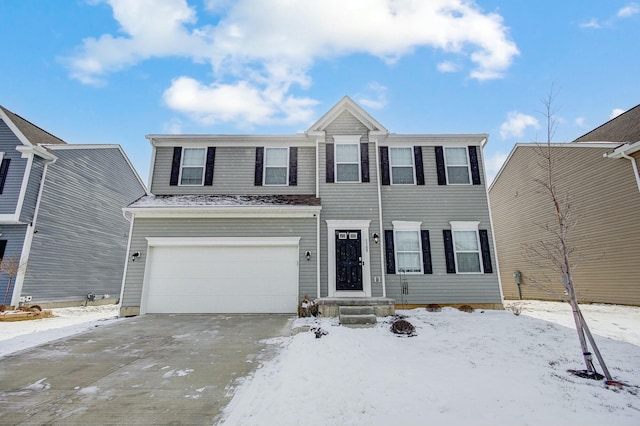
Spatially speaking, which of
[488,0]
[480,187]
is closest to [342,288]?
[480,187]

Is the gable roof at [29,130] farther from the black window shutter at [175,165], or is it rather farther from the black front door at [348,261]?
the black front door at [348,261]

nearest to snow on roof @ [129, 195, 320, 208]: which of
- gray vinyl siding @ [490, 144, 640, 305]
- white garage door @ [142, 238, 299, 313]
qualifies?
white garage door @ [142, 238, 299, 313]

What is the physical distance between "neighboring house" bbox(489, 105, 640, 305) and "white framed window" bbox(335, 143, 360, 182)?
21.0ft

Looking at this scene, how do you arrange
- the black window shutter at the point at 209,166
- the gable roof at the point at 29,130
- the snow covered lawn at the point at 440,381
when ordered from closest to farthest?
1. the snow covered lawn at the point at 440,381
2. the black window shutter at the point at 209,166
3. the gable roof at the point at 29,130

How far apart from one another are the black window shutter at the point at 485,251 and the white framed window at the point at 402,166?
9.98 ft

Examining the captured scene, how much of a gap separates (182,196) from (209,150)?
79.7 inches

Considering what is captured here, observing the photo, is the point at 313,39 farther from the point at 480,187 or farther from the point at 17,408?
the point at 17,408

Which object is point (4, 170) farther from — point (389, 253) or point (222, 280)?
point (389, 253)

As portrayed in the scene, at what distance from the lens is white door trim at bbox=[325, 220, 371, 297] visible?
374 inches

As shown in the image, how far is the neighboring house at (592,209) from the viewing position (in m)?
10.2

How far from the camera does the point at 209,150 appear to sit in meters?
11.2

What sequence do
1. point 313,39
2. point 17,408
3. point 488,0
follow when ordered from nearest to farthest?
1. point 17,408
2. point 488,0
3. point 313,39

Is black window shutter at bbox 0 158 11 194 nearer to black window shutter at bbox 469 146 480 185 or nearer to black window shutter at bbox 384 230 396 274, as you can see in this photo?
black window shutter at bbox 384 230 396 274

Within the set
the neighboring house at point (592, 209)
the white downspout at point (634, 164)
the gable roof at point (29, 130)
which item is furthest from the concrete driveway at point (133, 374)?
the white downspout at point (634, 164)
